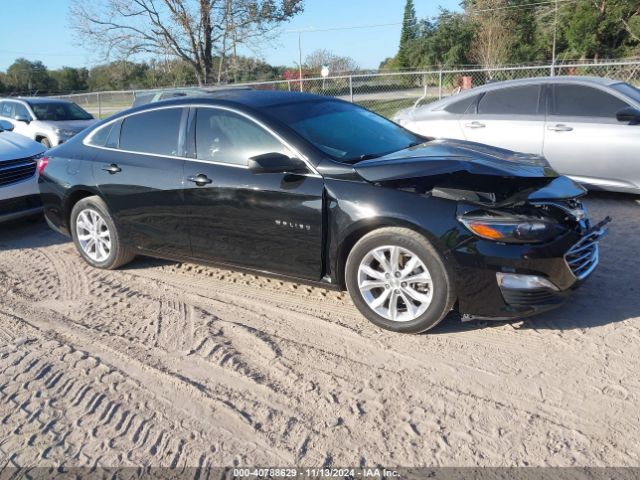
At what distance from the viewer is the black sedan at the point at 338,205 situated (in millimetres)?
3535

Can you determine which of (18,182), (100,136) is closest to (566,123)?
(100,136)

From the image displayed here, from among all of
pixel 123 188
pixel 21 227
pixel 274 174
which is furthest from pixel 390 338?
pixel 21 227

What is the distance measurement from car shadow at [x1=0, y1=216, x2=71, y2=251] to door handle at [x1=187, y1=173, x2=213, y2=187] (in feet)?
9.37

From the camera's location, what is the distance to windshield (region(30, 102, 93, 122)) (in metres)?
A: 13.9

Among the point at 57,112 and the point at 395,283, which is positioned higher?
the point at 57,112

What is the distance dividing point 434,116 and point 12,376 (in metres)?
6.14

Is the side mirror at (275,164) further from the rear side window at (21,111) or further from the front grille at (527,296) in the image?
the rear side window at (21,111)

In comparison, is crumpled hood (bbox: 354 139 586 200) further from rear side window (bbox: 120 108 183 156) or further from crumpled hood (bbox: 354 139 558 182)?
rear side window (bbox: 120 108 183 156)

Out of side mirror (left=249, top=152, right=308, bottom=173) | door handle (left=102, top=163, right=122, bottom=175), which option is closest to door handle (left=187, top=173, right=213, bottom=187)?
side mirror (left=249, top=152, right=308, bottom=173)

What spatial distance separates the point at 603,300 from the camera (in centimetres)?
416

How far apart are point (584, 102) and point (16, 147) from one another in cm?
698

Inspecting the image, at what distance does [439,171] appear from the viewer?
3.77 metres

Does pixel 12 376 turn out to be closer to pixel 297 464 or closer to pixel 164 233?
pixel 164 233

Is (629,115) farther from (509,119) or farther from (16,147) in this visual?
(16,147)
